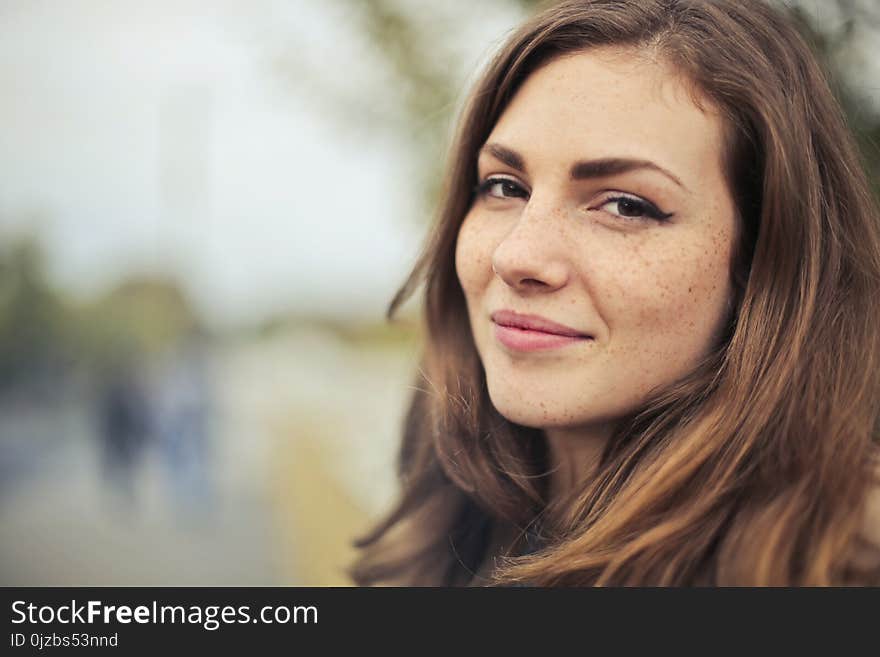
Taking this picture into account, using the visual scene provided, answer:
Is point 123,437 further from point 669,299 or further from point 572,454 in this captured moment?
point 669,299

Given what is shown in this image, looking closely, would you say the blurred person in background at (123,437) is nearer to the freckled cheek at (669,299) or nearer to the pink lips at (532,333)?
the pink lips at (532,333)

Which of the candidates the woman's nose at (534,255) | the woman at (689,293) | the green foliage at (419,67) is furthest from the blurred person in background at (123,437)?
the woman's nose at (534,255)

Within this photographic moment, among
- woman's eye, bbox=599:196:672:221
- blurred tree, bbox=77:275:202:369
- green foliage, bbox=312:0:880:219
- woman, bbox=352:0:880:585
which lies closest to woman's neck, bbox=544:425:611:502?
woman, bbox=352:0:880:585

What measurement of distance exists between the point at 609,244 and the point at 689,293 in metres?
0.14

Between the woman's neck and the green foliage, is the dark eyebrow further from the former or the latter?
the green foliage

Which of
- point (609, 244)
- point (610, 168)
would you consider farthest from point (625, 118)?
point (609, 244)

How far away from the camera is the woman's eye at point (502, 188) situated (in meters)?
1.23

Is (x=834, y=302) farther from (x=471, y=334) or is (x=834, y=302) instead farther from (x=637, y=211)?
(x=471, y=334)

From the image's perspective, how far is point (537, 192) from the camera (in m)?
1.14

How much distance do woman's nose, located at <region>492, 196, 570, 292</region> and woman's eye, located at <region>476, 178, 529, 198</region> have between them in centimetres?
9

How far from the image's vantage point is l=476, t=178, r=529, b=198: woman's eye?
1228 mm
